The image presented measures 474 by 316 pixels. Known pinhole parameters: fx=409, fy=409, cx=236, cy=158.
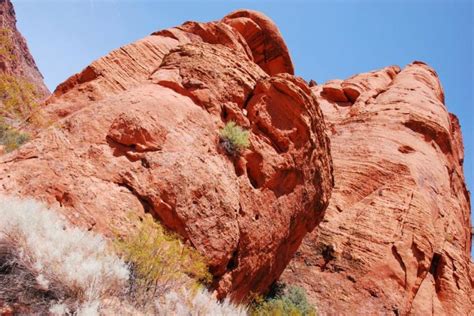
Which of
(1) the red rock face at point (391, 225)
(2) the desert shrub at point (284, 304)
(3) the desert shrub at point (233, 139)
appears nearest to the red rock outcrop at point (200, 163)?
(3) the desert shrub at point (233, 139)

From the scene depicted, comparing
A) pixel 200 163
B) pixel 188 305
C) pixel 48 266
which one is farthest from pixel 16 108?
pixel 188 305

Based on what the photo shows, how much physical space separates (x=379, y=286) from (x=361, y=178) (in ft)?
19.7

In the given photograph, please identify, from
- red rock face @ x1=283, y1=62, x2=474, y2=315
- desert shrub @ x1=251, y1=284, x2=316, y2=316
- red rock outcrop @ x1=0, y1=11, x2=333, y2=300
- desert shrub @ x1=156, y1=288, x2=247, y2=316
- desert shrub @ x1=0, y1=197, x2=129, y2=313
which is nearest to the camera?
desert shrub @ x1=0, y1=197, x2=129, y2=313

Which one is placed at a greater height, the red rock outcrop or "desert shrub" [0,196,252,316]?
the red rock outcrop

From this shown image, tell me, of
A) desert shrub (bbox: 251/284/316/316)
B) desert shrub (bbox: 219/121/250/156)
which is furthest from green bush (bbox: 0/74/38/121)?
desert shrub (bbox: 251/284/316/316)

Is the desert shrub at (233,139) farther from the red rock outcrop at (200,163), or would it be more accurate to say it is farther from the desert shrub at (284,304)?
the desert shrub at (284,304)

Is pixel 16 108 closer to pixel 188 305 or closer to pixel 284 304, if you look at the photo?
pixel 188 305

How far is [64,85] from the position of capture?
46.6ft

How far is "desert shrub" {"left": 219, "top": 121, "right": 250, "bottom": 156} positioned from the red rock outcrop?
0.55 feet

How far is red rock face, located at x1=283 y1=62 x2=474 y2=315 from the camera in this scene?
46.1ft

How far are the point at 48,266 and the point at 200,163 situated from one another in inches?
157

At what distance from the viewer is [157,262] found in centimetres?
574

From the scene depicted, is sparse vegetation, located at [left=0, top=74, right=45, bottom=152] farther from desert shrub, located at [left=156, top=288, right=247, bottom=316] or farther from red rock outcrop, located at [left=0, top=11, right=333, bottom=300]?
desert shrub, located at [left=156, top=288, right=247, bottom=316]

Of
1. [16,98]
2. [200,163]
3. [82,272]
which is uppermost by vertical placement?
[200,163]
